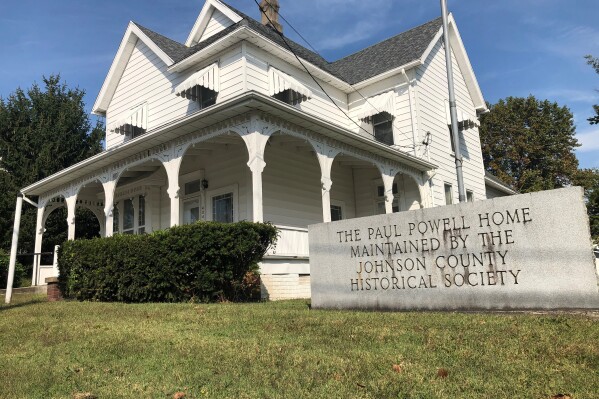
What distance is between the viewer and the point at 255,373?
361cm

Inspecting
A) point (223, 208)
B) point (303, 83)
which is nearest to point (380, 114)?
point (303, 83)

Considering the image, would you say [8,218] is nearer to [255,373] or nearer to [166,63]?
[166,63]

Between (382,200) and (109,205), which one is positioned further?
(382,200)

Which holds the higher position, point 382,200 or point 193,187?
point 193,187

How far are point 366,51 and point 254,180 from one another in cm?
1363

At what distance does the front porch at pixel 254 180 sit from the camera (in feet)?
37.5

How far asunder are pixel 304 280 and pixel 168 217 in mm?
7099

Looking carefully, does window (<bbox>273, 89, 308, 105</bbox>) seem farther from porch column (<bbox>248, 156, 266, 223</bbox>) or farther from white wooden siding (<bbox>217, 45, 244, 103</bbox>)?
porch column (<bbox>248, 156, 266, 223</bbox>)

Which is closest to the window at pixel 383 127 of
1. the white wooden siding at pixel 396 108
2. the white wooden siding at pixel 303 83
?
the white wooden siding at pixel 396 108

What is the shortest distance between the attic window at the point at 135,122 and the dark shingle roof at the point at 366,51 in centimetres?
234

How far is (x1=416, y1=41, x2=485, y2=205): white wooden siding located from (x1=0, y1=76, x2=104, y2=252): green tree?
1808 centimetres

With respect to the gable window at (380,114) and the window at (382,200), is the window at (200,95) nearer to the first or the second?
the gable window at (380,114)

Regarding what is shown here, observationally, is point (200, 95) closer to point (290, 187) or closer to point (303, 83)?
point (303, 83)

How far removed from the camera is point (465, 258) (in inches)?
256
